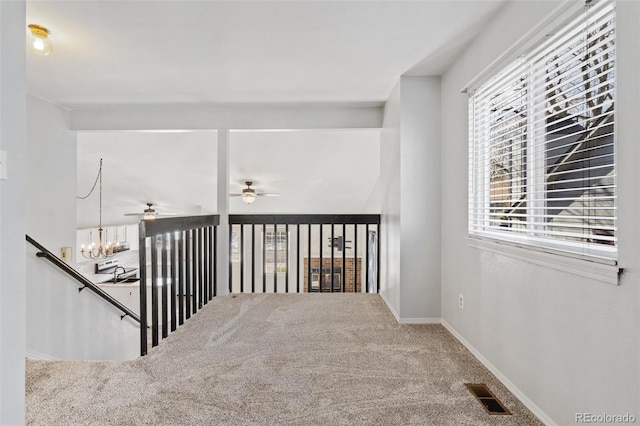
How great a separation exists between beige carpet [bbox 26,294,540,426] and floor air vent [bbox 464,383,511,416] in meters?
0.04

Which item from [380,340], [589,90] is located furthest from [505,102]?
[380,340]

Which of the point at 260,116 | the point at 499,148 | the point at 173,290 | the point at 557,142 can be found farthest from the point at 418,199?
the point at 173,290

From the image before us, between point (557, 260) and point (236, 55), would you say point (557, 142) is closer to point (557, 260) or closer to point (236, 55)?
point (557, 260)

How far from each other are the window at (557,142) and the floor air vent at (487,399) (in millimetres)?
860

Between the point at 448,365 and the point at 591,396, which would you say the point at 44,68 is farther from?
the point at 591,396

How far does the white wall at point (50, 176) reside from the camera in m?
3.74

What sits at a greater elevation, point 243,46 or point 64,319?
point 243,46

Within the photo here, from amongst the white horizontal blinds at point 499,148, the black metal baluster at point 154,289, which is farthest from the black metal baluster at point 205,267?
the white horizontal blinds at point 499,148

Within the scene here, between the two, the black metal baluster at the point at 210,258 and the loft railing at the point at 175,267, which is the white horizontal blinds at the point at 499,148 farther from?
→ the black metal baluster at the point at 210,258

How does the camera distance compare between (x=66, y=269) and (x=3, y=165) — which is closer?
(x=3, y=165)

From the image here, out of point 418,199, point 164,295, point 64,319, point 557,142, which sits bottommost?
point 64,319

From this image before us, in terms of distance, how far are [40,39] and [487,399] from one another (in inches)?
139

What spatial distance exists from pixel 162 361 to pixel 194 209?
20.7 feet

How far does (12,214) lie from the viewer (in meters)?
1.41
